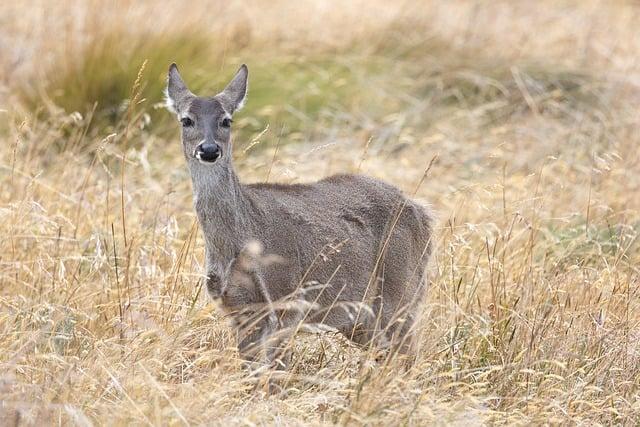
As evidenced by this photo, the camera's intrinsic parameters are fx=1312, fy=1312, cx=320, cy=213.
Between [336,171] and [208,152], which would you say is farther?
[336,171]

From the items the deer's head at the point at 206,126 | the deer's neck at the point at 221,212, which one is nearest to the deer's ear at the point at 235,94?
the deer's head at the point at 206,126

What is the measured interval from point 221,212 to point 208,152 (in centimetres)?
27

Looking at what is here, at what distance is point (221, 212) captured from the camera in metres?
5.35

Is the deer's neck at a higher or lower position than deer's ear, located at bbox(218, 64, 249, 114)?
lower

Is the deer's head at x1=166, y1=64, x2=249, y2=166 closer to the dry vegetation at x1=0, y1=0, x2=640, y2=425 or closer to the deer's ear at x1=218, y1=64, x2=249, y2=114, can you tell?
the deer's ear at x1=218, y1=64, x2=249, y2=114

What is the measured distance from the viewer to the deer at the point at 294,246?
5230 millimetres

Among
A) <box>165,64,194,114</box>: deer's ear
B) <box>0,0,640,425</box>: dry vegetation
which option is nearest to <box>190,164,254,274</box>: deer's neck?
<box>0,0,640,425</box>: dry vegetation

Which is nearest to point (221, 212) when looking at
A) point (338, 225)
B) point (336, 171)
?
point (338, 225)

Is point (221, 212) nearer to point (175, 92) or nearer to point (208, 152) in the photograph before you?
point (208, 152)

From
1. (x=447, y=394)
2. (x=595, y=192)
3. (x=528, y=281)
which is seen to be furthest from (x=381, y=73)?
(x=447, y=394)

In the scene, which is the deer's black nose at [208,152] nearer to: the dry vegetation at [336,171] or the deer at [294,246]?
the deer at [294,246]

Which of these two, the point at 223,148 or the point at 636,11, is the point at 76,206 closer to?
the point at 223,148

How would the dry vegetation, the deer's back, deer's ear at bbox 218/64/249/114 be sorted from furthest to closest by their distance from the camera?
deer's ear at bbox 218/64/249/114 < the deer's back < the dry vegetation

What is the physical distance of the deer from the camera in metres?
5.23
